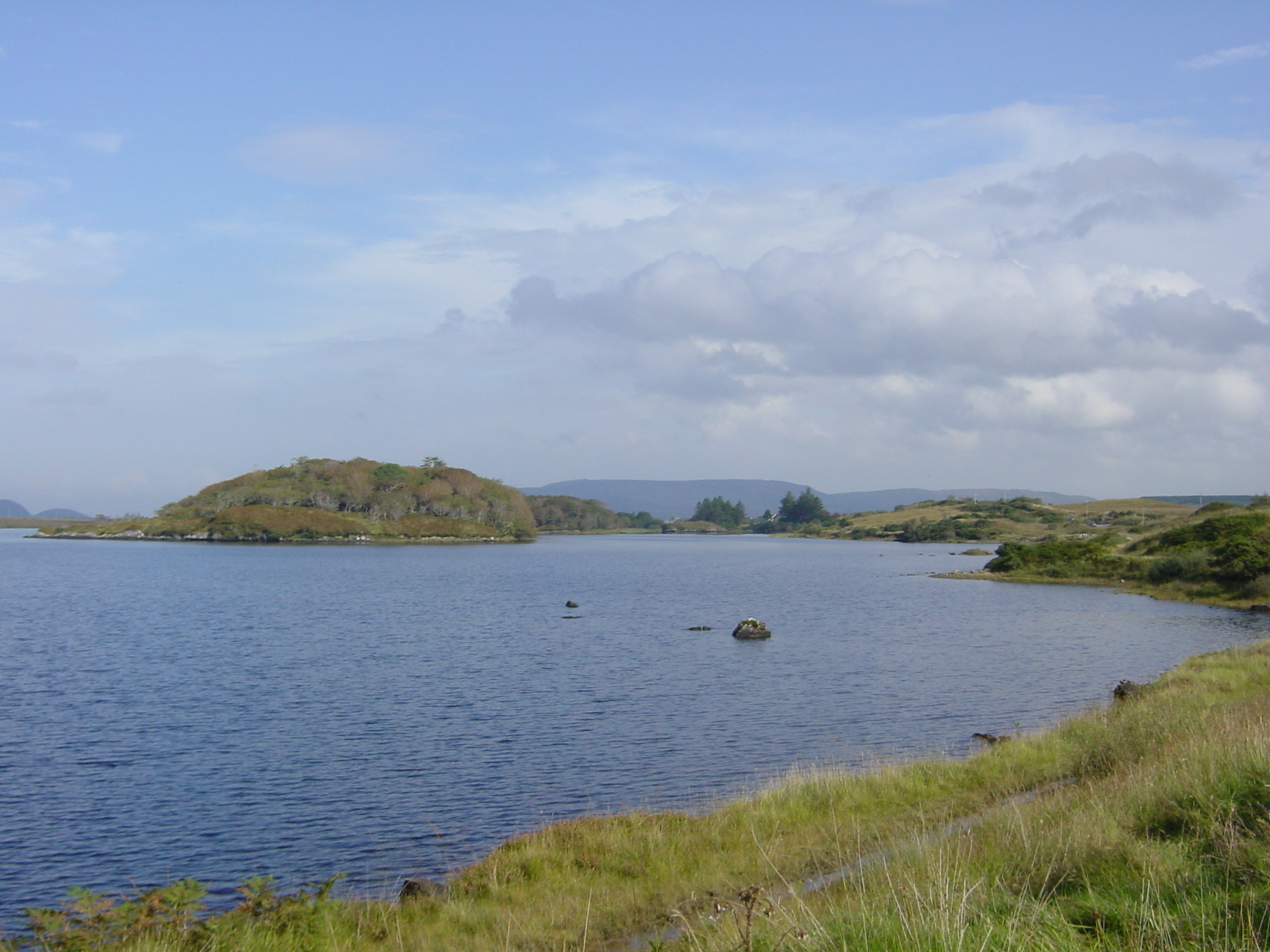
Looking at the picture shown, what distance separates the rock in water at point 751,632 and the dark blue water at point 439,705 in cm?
155

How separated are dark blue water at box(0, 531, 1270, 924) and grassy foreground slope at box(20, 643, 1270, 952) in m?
Answer: 3.18

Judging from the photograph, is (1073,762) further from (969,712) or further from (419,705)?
(419,705)

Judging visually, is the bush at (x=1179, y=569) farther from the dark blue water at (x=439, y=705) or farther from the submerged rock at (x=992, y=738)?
the submerged rock at (x=992, y=738)

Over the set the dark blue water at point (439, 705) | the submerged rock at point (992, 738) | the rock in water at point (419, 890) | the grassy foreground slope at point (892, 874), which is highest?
the grassy foreground slope at point (892, 874)

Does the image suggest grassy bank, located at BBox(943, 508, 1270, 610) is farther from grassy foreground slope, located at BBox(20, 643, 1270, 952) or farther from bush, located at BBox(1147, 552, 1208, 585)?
grassy foreground slope, located at BBox(20, 643, 1270, 952)

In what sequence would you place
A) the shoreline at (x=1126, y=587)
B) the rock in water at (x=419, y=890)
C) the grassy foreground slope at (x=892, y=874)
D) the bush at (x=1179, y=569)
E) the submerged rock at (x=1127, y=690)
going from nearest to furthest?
the grassy foreground slope at (x=892, y=874)
the rock in water at (x=419, y=890)
the submerged rock at (x=1127, y=690)
the shoreline at (x=1126, y=587)
the bush at (x=1179, y=569)

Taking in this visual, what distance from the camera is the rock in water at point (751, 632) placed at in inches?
1829

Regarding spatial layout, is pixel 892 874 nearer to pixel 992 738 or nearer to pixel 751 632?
pixel 992 738

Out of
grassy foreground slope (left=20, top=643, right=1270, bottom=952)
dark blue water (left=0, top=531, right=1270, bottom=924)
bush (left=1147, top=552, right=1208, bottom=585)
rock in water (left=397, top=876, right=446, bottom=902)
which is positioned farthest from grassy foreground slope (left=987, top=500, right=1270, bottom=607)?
rock in water (left=397, top=876, right=446, bottom=902)

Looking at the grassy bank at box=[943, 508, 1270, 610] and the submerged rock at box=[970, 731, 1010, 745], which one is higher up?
the grassy bank at box=[943, 508, 1270, 610]

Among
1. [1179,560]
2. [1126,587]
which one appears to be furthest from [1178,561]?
[1126,587]

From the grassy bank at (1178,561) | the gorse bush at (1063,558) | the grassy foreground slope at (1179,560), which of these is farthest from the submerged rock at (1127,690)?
the gorse bush at (1063,558)

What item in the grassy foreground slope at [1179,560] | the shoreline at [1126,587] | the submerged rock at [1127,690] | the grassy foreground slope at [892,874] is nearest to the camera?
the grassy foreground slope at [892,874]

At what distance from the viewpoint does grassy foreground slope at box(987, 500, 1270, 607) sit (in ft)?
205
